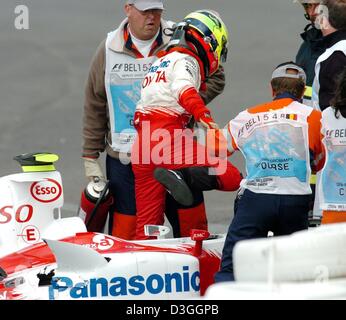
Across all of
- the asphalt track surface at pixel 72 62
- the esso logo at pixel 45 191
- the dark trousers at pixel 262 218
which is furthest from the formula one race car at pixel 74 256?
the asphalt track surface at pixel 72 62

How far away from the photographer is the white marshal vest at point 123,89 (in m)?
8.57

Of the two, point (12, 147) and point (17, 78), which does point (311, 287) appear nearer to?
point (12, 147)

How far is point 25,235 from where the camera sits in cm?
793

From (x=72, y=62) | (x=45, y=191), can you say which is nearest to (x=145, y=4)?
(x=45, y=191)

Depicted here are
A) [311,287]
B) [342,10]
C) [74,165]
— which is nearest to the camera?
[311,287]

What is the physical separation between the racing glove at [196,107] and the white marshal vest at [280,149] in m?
0.33

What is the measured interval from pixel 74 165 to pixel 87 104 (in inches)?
150

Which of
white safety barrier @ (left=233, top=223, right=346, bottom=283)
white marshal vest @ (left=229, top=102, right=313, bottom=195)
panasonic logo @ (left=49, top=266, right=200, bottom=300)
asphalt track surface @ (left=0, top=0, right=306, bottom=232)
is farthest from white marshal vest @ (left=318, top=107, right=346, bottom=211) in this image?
asphalt track surface @ (left=0, top=0, right=306, bottom=232)

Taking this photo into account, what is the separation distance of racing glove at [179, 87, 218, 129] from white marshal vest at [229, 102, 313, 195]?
0.33 m

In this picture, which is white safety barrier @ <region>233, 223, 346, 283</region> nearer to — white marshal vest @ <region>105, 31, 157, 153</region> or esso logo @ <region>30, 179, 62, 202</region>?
esso logo @ <region>30, 179, 62, 202</region>

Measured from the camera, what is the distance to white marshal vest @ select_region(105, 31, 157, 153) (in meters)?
8.57

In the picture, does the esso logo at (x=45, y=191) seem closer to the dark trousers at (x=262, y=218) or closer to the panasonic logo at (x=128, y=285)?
the panasonic logo at (x=128, y=285)

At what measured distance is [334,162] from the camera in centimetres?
698

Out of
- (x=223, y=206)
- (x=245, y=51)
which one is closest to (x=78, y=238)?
(x=223, y=206)
